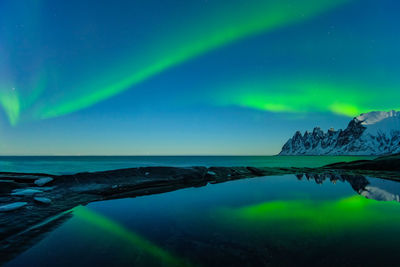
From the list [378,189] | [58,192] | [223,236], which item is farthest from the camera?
[378,189]

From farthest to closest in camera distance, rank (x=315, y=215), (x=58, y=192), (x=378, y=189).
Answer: (x=378, y=189) < (x=58, y=192) < (x=315, y=215)

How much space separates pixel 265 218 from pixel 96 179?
11.8 metres

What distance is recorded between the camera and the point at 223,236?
5320mm

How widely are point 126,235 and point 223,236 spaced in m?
2.87

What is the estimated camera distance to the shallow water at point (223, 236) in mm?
4055

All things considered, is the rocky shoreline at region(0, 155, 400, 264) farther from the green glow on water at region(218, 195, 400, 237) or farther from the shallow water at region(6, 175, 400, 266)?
the green glow on water at region(218, 195, 400, 237)

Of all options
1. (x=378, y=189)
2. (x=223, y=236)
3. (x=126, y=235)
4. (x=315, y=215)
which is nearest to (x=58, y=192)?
(x=126, y=235)

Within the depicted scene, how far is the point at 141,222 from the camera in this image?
6.61 metres

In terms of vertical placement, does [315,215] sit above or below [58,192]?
below

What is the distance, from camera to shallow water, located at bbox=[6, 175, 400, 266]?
405cm

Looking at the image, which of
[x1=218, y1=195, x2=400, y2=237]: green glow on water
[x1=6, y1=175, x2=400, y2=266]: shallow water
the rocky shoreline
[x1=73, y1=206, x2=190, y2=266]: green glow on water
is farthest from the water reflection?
[x1=73, y1=206, x2=190, y2=266]: green glow on water

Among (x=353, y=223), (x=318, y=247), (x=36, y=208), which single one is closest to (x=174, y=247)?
(x=318, y=247)

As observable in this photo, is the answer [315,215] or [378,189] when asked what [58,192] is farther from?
[378,189]

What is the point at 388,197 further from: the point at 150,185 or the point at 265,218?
the point at 150,185
